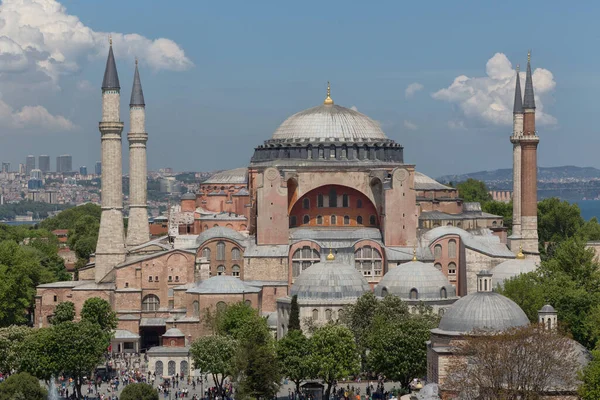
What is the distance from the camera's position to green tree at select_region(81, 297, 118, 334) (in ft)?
205

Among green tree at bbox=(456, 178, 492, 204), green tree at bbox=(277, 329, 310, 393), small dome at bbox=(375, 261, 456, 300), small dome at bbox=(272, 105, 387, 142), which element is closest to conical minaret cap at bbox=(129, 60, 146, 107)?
small dome at bbox=(272, 105, 387, 142)

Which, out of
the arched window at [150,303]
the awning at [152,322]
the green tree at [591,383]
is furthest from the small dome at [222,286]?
the green tree at [591,383]

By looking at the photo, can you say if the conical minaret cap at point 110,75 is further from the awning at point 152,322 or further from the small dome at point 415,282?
the small dome at point 415,282

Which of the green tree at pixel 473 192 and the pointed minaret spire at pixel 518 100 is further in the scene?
the green tree at pixel 473 192

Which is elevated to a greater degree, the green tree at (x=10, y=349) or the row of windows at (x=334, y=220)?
the row of windows at (x=334, y=220)

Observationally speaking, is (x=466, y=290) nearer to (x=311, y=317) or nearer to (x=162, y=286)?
(x=311, y=317)

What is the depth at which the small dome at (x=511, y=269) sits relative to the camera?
63722 mm

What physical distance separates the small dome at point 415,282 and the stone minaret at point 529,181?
35.1ft

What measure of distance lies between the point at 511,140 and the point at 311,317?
2142 cm

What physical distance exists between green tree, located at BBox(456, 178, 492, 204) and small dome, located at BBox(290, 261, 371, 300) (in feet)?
168

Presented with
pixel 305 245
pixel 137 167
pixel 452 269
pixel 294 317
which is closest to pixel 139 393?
pixel 294 317

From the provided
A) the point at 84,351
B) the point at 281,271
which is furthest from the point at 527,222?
the point at 84,351

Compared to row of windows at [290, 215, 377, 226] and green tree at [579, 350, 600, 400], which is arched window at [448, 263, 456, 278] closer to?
row of windows at [290, 215, 377, 226]

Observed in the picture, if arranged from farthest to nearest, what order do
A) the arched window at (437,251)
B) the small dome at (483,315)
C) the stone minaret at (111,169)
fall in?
1. the stone minaret at (111,169)
2. the arched window at (437,251)
3. the small dome at (483,315)
